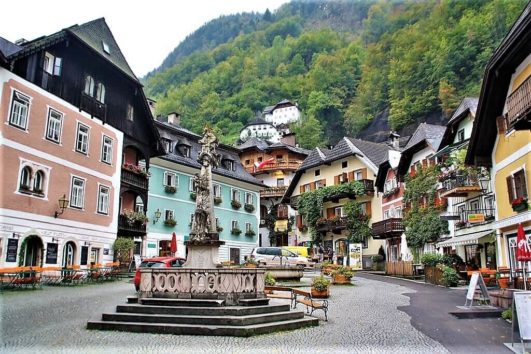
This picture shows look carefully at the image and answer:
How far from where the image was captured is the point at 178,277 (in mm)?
12414

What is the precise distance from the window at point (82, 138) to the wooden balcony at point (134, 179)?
413 cm

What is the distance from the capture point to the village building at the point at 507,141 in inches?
744

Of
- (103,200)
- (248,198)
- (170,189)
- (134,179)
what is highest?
(248,198)

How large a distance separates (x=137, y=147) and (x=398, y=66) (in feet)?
158

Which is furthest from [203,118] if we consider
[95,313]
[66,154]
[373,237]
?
[95,313]

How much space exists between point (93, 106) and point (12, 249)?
9.29 meters

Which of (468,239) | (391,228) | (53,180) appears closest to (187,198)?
(391,228)

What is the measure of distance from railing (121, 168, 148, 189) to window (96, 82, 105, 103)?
15.2 feet

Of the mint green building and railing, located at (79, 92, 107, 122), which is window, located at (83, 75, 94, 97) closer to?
railing, located at (79, 92, 107, 122)

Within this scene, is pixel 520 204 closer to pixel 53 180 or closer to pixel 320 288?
pixel 320 288

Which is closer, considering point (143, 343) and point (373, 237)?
point (143, 343)

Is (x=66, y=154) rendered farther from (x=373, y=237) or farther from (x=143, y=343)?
(x=373, y=237)

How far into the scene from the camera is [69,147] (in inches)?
978

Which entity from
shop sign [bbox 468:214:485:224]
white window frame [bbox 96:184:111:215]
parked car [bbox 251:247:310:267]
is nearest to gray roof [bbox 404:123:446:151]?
shop sign [bbox 468:214:485:224]
